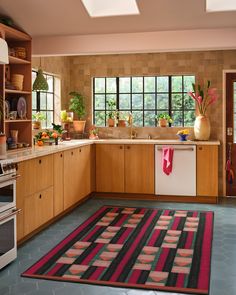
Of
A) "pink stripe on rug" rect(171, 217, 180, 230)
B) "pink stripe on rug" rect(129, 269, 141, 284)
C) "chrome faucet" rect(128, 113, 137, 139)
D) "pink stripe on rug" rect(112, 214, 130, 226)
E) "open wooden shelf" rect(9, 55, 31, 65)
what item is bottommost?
"pink stripe on rug" rect(129, 269, 141, 284)

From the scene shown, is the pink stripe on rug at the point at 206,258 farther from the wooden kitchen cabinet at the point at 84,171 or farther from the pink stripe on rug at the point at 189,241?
the wooden kitchen cabinet at the point at 84,171

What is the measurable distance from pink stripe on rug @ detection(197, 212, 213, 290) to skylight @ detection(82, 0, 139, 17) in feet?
8.85

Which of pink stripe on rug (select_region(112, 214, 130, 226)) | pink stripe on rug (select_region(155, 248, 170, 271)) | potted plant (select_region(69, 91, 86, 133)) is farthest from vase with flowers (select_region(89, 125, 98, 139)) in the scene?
pink stripe on rug (select_region(155, 248, 170, 271))

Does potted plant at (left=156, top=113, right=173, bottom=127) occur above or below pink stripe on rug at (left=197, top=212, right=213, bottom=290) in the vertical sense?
above

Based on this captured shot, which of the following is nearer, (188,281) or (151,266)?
(188,281)

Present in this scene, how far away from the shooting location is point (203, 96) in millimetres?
7156

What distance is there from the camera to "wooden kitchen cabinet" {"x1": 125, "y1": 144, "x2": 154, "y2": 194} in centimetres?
680

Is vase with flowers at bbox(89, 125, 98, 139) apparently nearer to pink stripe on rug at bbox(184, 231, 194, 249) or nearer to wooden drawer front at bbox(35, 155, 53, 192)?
wooden drawer front at bbox(35, 155, 53, 192)

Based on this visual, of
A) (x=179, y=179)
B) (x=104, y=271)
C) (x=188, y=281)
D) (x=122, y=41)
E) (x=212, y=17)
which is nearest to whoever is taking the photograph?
(x=188, y=281)

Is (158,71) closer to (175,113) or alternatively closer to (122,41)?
(175,113)

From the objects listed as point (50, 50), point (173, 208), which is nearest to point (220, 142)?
point (173, 208)

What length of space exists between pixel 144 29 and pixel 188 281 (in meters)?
3.29

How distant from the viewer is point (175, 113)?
7492 mm

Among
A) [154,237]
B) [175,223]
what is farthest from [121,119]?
[154,237]
